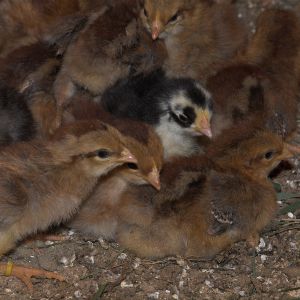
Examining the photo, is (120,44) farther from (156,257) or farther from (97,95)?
(156,257)

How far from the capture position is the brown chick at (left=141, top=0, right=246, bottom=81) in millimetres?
4234

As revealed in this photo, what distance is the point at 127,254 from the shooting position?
3852 millimetres

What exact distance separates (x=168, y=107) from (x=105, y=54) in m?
0.43

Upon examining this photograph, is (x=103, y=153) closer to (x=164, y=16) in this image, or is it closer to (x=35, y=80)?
(x=35, y=80)

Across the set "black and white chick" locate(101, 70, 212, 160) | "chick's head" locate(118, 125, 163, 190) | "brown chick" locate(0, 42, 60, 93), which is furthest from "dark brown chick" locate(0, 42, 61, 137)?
"chick's head" locate(118, 125, 163, 190)

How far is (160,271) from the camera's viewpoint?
3764 millimetres

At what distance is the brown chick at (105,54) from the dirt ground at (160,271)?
0.79 metres

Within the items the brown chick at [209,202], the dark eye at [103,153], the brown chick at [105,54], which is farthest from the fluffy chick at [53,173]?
the brown chick at [105,54]

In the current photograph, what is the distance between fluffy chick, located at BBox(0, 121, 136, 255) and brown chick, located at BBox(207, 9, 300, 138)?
2.59 feet

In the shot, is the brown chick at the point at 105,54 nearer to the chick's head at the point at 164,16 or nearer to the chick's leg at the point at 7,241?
the chick's head at the point at 164,16

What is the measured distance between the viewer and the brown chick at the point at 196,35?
13.9 ft

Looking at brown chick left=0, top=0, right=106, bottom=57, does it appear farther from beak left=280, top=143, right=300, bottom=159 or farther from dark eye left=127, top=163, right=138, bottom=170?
beak left=280, top=143, right=300, bottom=159

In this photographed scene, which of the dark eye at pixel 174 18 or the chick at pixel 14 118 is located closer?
the chick at pixel 14 118

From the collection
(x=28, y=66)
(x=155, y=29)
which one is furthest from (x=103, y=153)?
(x=155, y=29)
